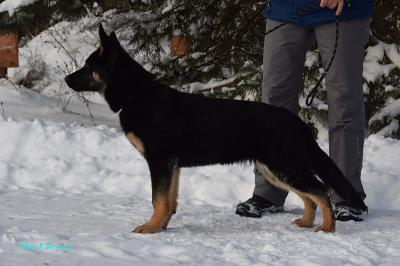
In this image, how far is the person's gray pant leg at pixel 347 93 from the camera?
13.5ft

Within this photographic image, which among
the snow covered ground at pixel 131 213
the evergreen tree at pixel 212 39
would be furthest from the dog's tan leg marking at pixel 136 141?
the evergreen tree at pixel 212 39

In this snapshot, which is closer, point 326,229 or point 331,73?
point 326,229

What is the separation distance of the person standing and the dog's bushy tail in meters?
0.28

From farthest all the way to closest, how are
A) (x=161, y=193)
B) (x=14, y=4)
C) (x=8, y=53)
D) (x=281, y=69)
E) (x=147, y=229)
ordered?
(x=8, y=53), (x=14, y=4), (x=281, y=69), (x=161, y=193), (x=147, y=229)

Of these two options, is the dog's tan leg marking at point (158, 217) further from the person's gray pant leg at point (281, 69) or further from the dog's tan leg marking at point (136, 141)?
the person's gray pant leg at point (281, 69)

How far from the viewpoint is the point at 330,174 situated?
391cm

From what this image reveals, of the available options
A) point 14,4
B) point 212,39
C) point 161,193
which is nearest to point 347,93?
point 161,193

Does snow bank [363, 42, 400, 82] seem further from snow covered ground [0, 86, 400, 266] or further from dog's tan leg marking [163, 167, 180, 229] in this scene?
dog's tan leg marking [163, 167, 180, 229]

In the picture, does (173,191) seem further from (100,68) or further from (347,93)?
(347,93)

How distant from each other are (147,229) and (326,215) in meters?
1.10

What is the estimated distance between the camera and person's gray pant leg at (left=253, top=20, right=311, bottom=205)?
428 centimetres

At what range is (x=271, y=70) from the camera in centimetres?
436

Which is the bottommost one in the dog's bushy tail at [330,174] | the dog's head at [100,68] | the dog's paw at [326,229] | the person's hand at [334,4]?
Answer: the dog's paw at [326,229]

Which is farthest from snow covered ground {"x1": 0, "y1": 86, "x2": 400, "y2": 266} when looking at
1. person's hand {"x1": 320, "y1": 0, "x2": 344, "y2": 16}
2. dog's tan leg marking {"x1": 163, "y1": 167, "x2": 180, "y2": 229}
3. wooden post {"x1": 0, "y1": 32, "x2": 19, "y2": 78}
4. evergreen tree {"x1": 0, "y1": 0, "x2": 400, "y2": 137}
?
wooden post {"x1": 0, "y1": 32, "x2": 19, "y2": 78}
